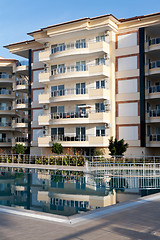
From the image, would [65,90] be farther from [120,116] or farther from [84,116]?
[120,116]

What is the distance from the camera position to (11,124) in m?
51.2

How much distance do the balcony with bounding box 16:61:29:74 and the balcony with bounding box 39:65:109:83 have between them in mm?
6334

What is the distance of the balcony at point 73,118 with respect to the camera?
36947mm

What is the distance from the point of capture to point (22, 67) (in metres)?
46.9

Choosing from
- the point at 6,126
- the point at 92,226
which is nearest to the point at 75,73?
the point at 6,126

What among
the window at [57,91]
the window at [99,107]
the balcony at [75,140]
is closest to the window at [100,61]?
the window at [99,107]

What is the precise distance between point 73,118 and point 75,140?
2592 mm

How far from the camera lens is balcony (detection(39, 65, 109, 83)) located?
122ft

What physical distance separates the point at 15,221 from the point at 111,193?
7696 millimetres

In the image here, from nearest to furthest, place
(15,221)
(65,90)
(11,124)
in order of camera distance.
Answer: (15,221) → (65,90) → (11,124)

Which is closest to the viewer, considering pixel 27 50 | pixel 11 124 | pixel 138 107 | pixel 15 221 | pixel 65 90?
pixel 15 221

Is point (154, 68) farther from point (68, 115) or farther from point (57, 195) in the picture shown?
point (57, 195)

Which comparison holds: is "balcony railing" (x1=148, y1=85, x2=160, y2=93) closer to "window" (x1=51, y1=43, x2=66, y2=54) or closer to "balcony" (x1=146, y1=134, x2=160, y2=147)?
"balcony" (x1=146, y1=134, x2=160, y2=147)

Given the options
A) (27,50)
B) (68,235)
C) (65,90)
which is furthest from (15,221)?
(27,50)
